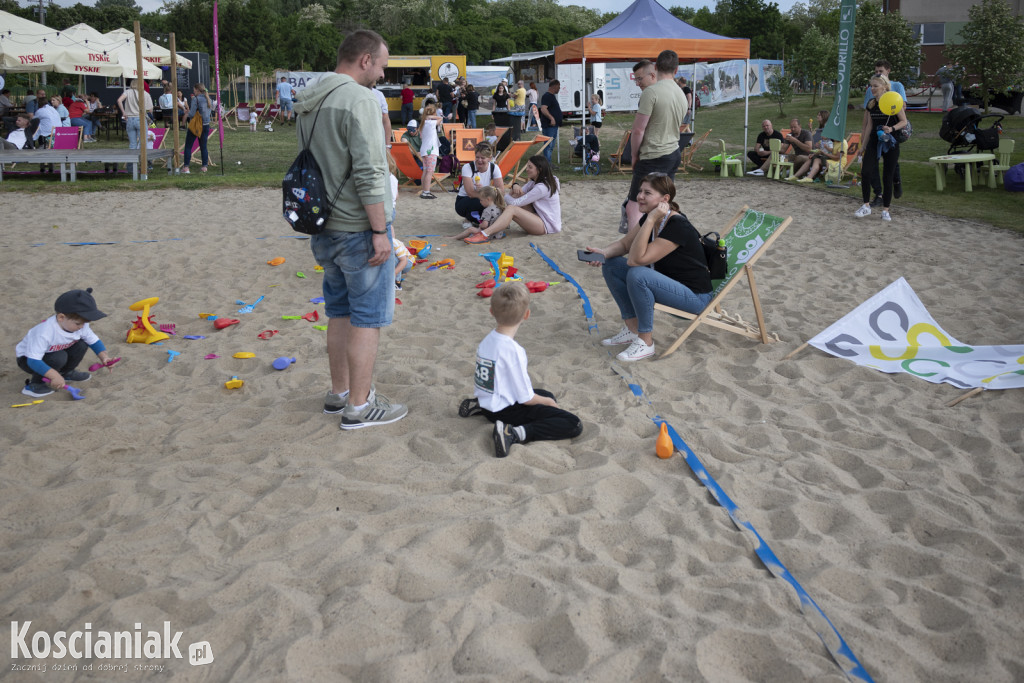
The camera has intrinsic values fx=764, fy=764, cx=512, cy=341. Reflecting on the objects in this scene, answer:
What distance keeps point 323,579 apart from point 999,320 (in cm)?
508

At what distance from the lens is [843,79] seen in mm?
12203

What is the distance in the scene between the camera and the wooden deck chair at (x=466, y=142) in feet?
41.7

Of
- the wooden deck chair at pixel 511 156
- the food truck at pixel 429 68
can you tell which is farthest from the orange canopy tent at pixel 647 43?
the food truck at pixel 429 68

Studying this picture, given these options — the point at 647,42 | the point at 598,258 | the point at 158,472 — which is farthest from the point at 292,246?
the point at 647,42

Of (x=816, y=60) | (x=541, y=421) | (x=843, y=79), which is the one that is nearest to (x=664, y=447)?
(x=541, y=421)

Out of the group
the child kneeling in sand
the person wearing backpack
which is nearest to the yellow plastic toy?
the person wearing backpack

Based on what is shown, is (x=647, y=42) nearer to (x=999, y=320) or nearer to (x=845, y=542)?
(x=999, y=320)

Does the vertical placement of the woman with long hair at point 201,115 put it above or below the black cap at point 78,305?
above

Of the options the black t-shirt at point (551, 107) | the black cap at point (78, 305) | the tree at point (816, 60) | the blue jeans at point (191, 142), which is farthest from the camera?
the tree at point (816, 60)

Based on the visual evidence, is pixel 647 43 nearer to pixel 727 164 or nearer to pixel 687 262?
pixel 727 164

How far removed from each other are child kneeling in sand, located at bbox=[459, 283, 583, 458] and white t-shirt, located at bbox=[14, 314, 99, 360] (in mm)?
2439

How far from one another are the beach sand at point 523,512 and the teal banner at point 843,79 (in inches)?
276

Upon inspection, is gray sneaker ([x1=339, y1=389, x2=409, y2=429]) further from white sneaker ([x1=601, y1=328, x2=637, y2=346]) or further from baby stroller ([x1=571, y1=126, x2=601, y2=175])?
baby stroller ([x1=571, y1=126, x2=601, y2=175])

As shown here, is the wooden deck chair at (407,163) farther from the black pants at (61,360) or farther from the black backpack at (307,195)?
the black backpack at (307,195)
